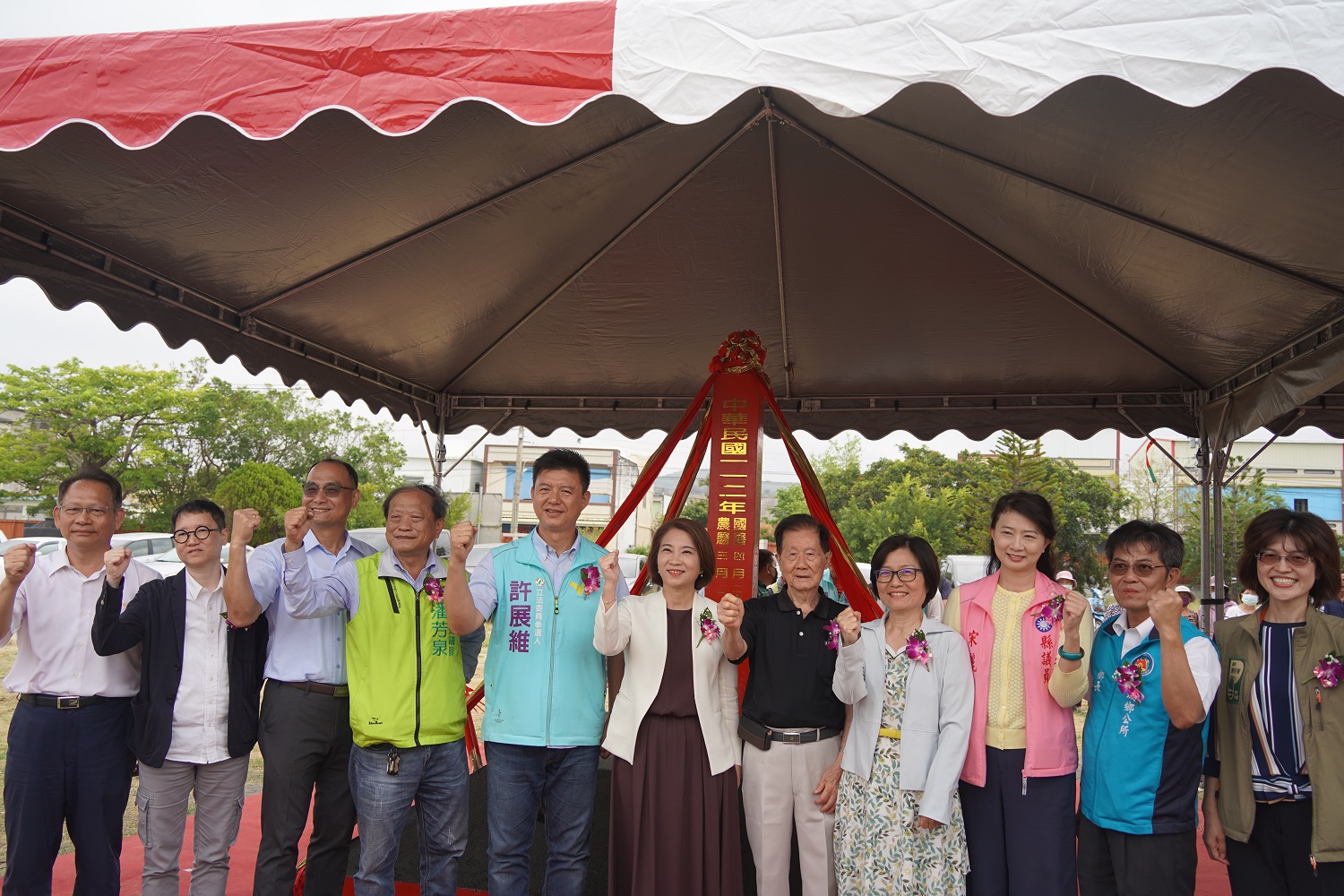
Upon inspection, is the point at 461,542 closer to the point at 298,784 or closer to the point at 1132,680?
the point at 298,784

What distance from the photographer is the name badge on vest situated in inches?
87.0

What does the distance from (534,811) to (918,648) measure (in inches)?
47.0

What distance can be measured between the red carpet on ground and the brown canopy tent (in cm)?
216

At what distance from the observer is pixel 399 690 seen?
2.43 m

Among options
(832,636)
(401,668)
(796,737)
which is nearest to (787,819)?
(796,737)

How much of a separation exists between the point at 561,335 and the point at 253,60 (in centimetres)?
308

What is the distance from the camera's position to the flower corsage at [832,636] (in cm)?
239

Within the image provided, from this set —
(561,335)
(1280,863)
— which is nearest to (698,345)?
(561,335)

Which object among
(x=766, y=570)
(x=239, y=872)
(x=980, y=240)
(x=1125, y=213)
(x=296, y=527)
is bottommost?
(x=239, y=872)

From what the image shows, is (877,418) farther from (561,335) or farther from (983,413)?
(561,335)

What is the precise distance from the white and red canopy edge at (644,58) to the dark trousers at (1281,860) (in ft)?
5.63

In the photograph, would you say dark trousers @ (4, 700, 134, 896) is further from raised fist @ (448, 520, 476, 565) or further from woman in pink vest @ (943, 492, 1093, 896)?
woman in pink vest @ (943, 492, 1093, 896)

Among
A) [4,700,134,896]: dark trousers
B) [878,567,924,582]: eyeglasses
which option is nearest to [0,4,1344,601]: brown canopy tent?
[878,567,924,582]: eyeglasses

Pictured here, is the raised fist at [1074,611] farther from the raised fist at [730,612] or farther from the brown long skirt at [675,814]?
the brown long skirt at [675,814]
